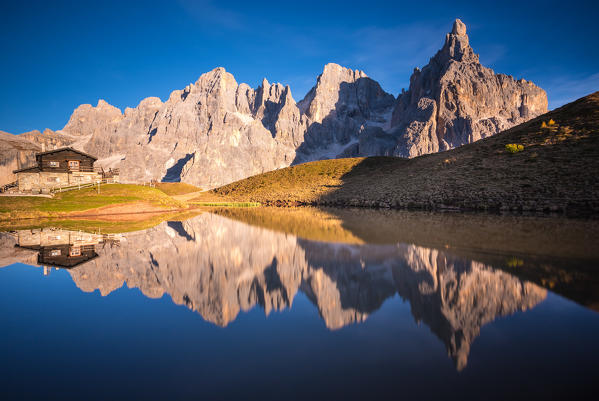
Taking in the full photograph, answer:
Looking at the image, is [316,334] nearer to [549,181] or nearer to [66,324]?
[66,324]

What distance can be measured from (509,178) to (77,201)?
4941 centimetres

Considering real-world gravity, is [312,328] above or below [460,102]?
below

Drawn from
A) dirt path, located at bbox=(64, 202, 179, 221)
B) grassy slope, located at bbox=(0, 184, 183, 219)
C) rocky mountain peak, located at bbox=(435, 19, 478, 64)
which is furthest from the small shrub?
rocky mountain peak, located at bbox=(435, 19, 478, 64)

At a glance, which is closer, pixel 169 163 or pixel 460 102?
pixel 460 102

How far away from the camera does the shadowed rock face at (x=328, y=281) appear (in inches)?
212

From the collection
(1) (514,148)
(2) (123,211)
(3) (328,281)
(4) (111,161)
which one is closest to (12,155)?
(2) (123,211)

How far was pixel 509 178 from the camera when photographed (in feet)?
100

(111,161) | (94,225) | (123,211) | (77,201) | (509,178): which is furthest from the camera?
(111,161)

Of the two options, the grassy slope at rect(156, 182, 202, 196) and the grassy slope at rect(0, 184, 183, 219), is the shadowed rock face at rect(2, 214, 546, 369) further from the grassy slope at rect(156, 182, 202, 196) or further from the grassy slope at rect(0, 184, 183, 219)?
the grassy slope at rect(156, 182, 202, 196)

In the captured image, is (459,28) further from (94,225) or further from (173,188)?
(94,225)

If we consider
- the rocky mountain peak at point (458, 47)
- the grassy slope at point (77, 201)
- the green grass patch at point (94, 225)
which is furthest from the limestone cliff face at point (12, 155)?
the rocky mountain peak at point (458, 47)

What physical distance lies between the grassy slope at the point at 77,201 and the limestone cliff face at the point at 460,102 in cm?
15639

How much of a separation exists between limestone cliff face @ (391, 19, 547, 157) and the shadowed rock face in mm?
173033

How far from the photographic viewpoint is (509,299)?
5754 mm
